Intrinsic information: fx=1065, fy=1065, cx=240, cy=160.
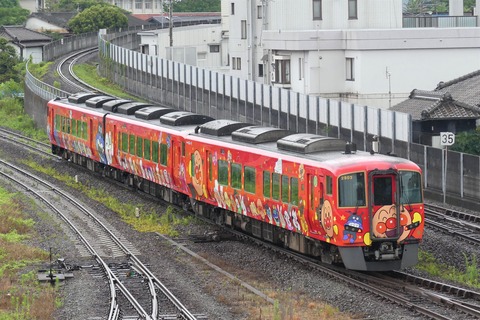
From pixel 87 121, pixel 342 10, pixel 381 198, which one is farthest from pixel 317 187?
pixel 342 10

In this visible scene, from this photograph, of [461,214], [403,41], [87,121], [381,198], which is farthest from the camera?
[403,41]

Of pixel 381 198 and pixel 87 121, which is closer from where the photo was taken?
pixel 381 198

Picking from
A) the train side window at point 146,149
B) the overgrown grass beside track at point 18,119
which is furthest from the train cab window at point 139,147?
the overgrown grass beside track at point 18,119

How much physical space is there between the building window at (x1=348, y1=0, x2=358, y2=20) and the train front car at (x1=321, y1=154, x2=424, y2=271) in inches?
1062

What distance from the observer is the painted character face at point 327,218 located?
17.7m

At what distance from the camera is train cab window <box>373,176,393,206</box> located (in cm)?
1764

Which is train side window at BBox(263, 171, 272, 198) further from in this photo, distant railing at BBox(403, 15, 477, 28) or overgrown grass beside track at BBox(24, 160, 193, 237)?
distant railing at BBox(403, 15, 477, 28)

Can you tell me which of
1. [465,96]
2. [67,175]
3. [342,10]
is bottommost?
[67,175]

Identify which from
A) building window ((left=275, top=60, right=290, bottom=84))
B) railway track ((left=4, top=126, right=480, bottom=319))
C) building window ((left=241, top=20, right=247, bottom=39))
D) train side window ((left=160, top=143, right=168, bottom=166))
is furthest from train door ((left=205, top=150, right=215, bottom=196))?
building window ((left=241, top=20, right=247, bottom=39))

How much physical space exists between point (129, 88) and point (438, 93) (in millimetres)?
23381

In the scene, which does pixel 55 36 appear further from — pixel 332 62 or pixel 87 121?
pixel 87 121

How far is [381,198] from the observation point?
1767 centimetres

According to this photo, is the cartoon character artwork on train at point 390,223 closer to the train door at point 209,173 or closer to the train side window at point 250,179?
the train side window at point 250,179

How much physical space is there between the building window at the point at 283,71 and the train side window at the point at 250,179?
71.3ft
